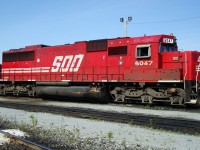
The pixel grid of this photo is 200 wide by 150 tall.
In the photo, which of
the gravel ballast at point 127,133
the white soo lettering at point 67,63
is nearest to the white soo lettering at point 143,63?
the white soo lettering at point 67,63

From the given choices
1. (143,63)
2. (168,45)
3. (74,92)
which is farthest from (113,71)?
(168,45)

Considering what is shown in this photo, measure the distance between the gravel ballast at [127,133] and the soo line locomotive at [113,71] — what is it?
602 centimetres

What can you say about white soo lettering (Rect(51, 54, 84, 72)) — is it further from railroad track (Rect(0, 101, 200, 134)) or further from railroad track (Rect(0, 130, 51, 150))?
railroad track (Rect(0, 130, 51, 150))

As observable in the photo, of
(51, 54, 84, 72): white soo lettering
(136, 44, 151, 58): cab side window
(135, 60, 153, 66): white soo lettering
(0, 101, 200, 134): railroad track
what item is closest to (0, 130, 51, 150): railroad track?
(0, 101, 200, 134): railroad track

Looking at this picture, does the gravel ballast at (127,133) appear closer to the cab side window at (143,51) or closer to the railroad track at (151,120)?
the railroad track at (151,120)

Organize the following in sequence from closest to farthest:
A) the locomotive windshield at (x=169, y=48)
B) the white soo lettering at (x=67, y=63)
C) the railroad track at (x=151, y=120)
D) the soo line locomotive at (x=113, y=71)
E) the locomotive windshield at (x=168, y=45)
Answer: the railroad track at (x=151, y=120) < the soo line locomotive at (x=113, y=71) < the locomotive windshield at (x=168, y=45) < the locomotive windshield at (x=169, y=48) < the white soo lettering at (x=67, y=63)

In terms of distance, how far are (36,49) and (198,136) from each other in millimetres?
16785

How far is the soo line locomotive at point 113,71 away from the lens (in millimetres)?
15633

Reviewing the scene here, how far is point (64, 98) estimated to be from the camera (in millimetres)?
22297

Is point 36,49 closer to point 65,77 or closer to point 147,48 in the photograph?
point 65,77

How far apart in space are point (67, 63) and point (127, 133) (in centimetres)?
1244

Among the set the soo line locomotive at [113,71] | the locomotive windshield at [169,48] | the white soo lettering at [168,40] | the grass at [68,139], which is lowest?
the grass at [68,139]

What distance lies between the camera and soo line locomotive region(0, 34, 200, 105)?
15.6 meters

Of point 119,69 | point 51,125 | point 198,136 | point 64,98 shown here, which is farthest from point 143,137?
point 64,98
